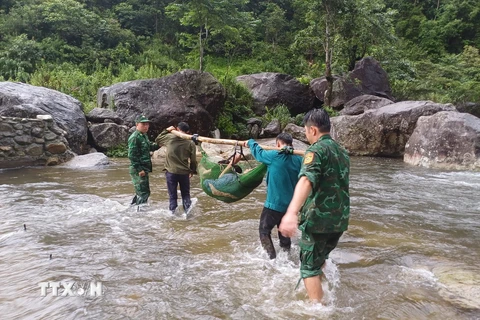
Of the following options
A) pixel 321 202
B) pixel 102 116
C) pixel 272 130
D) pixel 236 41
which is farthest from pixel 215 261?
pixel 236 41

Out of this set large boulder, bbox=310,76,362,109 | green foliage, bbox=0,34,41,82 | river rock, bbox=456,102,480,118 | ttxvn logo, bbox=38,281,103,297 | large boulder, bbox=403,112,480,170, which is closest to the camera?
ttxvn logo, bbox=38,281,103,297

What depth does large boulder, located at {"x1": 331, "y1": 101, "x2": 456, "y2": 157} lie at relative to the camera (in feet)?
43.4

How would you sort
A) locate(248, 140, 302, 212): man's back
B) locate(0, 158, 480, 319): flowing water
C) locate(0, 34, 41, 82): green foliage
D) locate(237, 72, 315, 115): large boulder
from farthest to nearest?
locate(0, 34, 41, 82): green foliage, locate(237, 72, 315, 115): large boulder, locate(248, 140, 302, 212): man's back, locate(0, 158, 480, 319): flowing water

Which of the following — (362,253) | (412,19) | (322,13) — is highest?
(412,19)

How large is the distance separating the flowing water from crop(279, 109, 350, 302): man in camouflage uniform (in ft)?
1.29

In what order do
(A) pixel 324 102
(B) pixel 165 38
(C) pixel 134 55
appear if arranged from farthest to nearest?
(B) pixel 165 38 → (C) pixel 134 55 → (A) pixel 324 102

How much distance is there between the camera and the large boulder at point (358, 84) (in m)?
19.0

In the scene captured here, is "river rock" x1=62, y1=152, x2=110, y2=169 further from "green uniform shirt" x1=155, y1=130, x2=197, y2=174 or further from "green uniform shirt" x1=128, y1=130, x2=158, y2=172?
"green uniform shirt" x1=155, y1=130, x2=197, y2=174

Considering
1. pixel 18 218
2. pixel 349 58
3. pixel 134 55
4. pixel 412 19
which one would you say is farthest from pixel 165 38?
pixel 18 218

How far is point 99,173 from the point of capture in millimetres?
9555

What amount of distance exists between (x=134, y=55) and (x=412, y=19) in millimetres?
25080

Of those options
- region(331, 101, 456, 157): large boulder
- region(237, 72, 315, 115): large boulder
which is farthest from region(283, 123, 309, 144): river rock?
region(237, 72, 315, 115): large boulder

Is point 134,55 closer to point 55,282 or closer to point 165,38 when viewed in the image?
point 165,38

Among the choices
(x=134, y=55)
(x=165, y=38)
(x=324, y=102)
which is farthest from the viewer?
(x=165, y=38)
